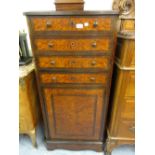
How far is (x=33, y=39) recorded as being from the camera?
3.29 feet

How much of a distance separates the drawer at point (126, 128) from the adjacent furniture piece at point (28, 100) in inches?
33.9

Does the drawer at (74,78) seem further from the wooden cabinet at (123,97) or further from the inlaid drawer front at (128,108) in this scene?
the inlaid drawer front at (128,108)

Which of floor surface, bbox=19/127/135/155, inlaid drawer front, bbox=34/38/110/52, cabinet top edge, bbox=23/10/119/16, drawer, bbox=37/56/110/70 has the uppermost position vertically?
cabinet top edge, bbox=23/10/119/16

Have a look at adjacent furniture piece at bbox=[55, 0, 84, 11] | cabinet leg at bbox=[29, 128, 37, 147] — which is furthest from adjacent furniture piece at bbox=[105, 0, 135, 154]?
cabinet leg at bbox=[29, 128, 37, 147]

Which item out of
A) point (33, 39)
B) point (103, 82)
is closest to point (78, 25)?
point (33, 39)

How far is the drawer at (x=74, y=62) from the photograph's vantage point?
1042 mm

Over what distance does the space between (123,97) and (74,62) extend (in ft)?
1.65

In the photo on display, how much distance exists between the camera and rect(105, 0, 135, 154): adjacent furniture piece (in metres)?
1.02

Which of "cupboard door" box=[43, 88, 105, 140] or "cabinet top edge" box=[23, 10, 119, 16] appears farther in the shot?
"cupboard door" box=[43, 88, 105, 140]

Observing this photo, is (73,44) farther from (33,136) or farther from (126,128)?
(33,136)

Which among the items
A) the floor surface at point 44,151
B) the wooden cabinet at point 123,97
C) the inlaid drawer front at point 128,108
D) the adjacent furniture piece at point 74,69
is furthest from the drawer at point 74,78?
the floor surface at point 44,151

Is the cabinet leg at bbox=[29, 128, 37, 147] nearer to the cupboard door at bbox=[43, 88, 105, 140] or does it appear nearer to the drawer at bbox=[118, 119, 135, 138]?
the cupboard door at bbox=[43, 88, 105, 140]
